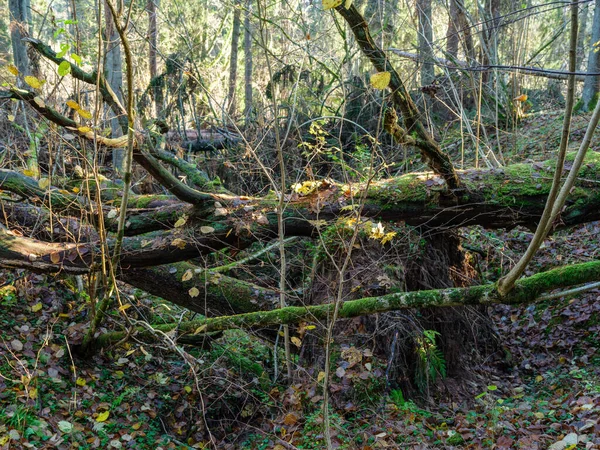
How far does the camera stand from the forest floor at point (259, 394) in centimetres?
437

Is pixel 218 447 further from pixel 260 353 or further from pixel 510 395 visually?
pixel 510 395

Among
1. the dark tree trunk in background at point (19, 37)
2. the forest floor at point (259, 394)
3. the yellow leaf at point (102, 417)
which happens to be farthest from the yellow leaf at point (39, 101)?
the dark tree trunk in background at point (19, 37)

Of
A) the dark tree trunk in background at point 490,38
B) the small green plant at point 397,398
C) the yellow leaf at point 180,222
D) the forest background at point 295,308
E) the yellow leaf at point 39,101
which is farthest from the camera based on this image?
the dark tree trunk in background at point 490,38

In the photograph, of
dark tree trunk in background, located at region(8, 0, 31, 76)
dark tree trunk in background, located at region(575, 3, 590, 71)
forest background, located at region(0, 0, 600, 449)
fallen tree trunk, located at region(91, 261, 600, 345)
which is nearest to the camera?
fallen tree trunk, located at region(91, 261, 600, 345)

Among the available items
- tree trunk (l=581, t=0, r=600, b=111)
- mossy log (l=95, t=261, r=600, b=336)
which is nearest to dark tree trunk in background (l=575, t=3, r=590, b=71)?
tree trunk (l=581, t=0, r=600, b=111)

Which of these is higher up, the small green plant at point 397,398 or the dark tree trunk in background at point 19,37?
the dark tree trunk in background at point 19,37

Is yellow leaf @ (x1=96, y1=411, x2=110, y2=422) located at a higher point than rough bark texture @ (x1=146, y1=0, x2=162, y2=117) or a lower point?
lower

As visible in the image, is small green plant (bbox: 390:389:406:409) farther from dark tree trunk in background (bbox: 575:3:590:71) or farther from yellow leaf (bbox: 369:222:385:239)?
dark tree trunk in background (bbox: 575:3:590:71)

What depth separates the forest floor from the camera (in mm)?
4367

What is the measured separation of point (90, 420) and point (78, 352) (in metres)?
0.96

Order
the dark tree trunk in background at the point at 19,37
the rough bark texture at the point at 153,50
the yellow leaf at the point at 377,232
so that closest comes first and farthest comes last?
the yellow leaf at the point at 377,232 < the dark tree trunk in background at the point at 19,37 < the rough bark texture at the point at 153,50

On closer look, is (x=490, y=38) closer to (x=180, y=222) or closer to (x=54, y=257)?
(x=180, y=222)

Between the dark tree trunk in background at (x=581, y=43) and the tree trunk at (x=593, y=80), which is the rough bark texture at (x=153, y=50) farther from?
the tree trunk at (x=593, y=80)

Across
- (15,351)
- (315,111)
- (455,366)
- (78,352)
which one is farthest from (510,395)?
(315,111)
